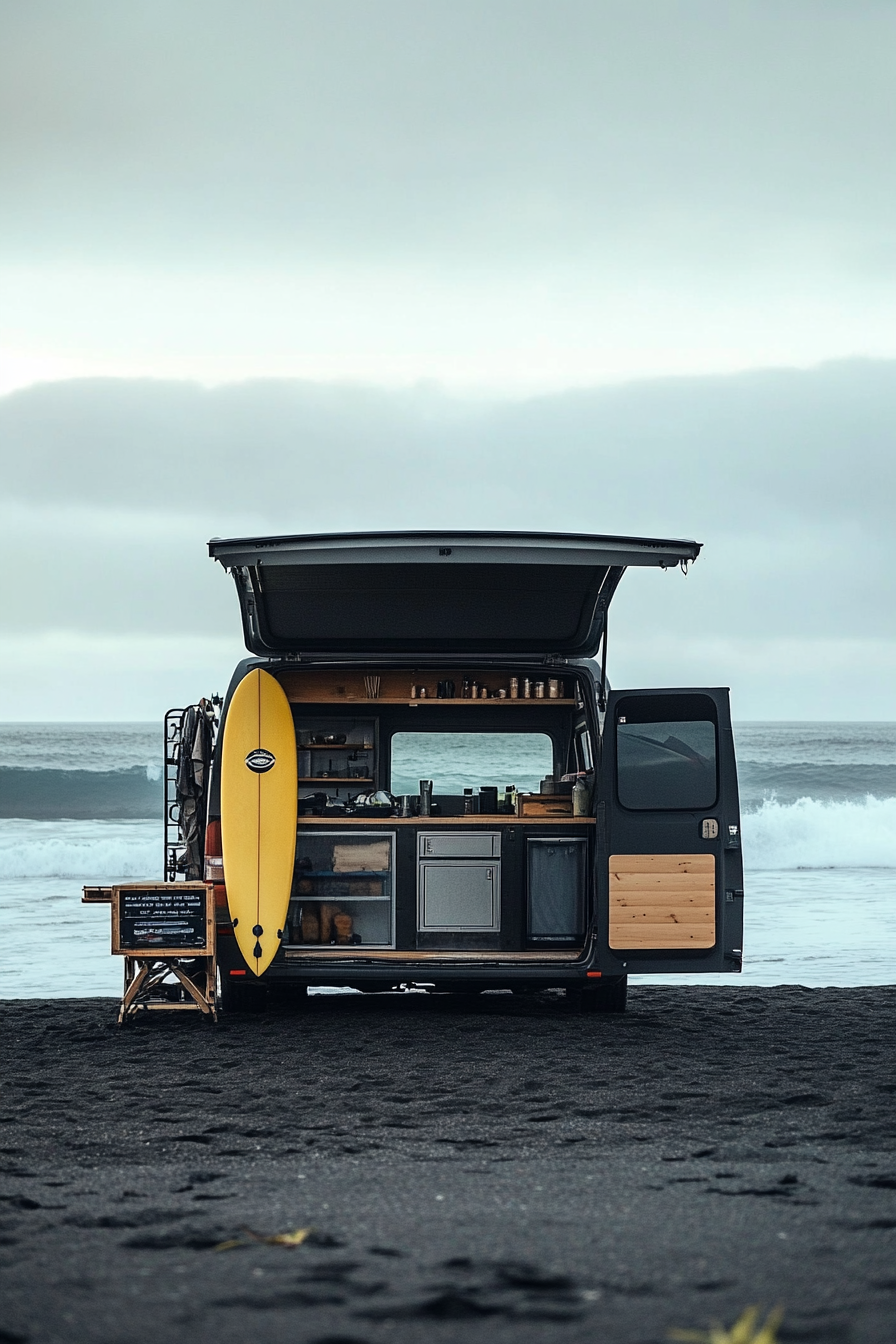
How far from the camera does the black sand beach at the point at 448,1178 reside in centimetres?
289

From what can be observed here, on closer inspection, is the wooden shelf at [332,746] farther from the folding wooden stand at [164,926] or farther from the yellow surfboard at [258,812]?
the folding wooden stand at [164,926]

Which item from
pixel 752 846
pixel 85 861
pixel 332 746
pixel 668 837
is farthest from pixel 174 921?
pixel 752 846

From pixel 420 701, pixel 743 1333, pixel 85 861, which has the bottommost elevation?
pixel 85 861

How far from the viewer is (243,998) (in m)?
8.23

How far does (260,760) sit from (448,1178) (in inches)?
169

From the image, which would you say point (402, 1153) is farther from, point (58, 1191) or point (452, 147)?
point (452, 147)

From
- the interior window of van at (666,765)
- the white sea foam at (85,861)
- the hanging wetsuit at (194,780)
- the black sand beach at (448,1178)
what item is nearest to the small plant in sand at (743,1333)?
the black sand beach at (448,1178)

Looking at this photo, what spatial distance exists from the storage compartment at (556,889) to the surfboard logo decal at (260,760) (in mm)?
1581

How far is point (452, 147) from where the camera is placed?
1319 centimetres

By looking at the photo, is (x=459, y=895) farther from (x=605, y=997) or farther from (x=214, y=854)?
(x=214, y=854)

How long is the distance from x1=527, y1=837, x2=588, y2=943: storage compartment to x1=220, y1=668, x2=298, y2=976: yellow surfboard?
55.1 inches

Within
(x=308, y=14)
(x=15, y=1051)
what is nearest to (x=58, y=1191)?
(x=15, y=1051)

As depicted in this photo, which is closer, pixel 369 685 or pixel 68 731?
pixel 369 685

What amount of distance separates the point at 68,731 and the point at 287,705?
48.5 m
